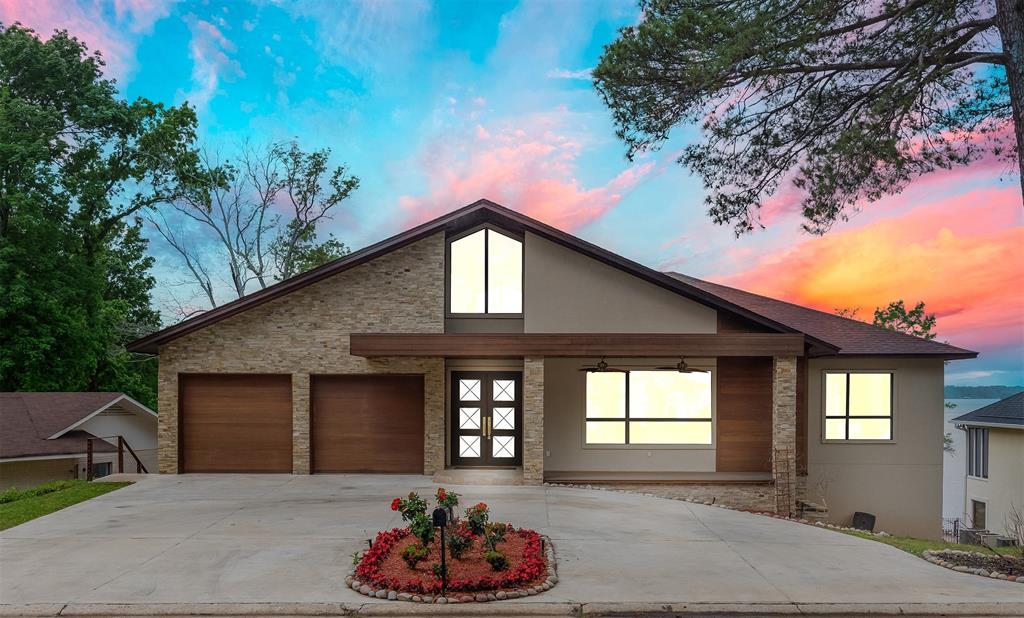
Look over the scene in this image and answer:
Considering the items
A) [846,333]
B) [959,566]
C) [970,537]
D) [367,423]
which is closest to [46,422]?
[367,423]

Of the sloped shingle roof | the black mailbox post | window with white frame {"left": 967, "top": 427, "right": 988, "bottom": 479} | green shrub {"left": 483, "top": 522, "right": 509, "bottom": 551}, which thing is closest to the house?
green shrub {"left": 483, "top": 522, "right": 509, "bottom": 551}

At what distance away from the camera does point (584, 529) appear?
9.64m

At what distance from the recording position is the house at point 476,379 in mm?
13969

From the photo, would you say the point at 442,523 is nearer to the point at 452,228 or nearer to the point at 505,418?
the point at 505,418

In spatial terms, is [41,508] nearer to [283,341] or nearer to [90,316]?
[283,341]

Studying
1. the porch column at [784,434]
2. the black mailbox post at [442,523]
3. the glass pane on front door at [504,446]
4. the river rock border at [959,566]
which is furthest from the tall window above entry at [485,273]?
the river rock border at [959,566]

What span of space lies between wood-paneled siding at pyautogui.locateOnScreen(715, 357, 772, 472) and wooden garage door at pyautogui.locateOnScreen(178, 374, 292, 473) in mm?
9690

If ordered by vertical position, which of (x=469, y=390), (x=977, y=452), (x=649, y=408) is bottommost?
(x=977, y=452)

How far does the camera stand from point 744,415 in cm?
1445

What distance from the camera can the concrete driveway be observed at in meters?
6.96

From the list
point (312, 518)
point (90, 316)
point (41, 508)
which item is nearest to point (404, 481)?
point (312, 518)

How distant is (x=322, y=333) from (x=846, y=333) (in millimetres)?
12619

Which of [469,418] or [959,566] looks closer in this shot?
[959,566]

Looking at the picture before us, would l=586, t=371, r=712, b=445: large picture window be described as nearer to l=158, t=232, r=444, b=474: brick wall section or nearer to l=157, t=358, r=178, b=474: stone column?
l=158, t=232, r=444, b=474: brick wall section
